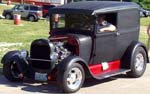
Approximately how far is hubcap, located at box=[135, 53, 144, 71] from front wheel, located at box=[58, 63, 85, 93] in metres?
2.10

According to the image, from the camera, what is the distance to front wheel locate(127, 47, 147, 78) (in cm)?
1161

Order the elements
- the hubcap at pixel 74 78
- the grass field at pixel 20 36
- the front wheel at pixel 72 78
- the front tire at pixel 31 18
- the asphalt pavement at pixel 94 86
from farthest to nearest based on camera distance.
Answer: the front tire at pixel 31 18 < the grass field at pixel 20 36 < the asphalt pavement at pixel 94 86 < the hubcap at pixel 74 78 < the front wheel at pixel 72 78

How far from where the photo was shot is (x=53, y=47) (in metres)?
10.3

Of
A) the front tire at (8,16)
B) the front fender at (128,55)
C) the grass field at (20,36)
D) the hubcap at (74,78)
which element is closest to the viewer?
the hubcap at (74,78)

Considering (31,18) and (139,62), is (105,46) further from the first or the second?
(31,18)

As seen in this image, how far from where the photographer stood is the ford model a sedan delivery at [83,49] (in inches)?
399

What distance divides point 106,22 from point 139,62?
4.82 feet

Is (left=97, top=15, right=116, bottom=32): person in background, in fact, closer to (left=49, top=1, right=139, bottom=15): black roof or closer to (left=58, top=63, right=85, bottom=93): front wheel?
(left=49, top=1, right=139, bottom=15): black roof

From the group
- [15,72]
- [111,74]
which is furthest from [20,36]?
[111,74]

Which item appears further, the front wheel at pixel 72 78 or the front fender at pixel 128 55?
the front fender at pixel 128 55

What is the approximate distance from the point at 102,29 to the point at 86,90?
147 cm

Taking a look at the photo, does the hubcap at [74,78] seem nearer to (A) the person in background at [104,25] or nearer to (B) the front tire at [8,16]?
(A) the person in background at [104,25]

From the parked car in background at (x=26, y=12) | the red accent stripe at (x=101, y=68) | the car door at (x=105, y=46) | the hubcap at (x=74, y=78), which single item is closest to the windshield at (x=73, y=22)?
the car door at (x=105, y=46)

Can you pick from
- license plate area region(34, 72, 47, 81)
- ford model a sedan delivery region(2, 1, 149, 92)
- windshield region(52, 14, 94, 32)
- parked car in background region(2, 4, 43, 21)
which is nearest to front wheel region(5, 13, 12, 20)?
parked car in background region(2, 4, 43, 21)
